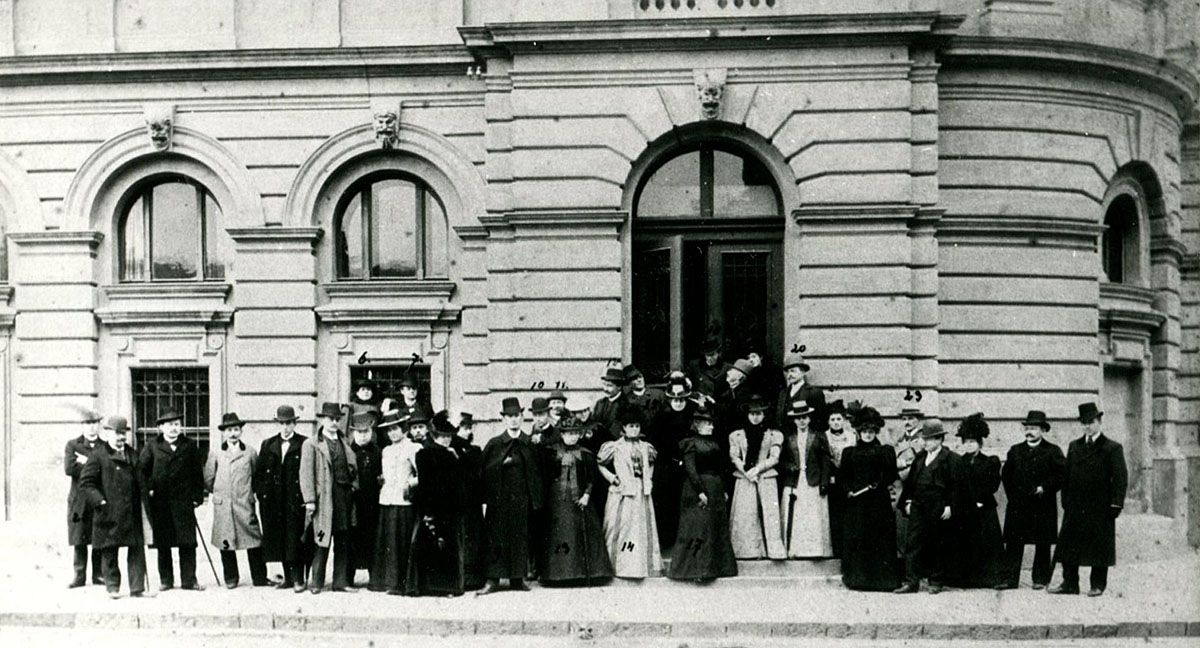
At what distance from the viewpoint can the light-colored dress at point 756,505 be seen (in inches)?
482

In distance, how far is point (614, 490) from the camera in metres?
12.1

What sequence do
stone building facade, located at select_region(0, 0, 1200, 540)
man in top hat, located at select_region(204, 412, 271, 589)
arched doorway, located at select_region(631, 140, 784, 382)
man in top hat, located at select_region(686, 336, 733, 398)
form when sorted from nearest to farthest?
man in top hat, located at select_region(204, 412, 271, 589)
man in top hat, located at select_region(686, 336, 733, 398)
stone building facade, located at select_region(0, 0, 1200, 540)
arched doorway, located at select_region(631, 140, 784, 382)

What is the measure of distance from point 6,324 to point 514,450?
8997 millimetres

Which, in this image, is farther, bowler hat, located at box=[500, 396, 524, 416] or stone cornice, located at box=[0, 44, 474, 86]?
stone cornice, located at box=[0, 44, 474, 86]

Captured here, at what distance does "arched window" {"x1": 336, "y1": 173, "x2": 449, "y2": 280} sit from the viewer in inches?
642

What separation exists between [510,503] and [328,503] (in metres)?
1.96

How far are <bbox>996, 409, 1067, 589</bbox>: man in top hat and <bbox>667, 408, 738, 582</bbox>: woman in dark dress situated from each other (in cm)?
310

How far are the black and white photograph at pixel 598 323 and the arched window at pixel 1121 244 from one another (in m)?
0.06

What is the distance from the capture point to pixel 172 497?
11906mm

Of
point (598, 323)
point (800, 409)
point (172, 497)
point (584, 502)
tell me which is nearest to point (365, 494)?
point (172, 497)

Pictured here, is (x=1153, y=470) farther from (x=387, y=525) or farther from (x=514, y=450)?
(x=387, y=525)

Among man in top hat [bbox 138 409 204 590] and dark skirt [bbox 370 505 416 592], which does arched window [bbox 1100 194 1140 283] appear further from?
man in top hat [bbox 138 409 204 590]

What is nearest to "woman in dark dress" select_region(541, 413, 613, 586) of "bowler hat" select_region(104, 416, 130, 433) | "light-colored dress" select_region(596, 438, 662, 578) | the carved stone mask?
"light-colored dress" select_region(596, 438, 662, 578)

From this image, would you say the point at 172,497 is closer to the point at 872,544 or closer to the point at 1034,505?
the point at 872,544
